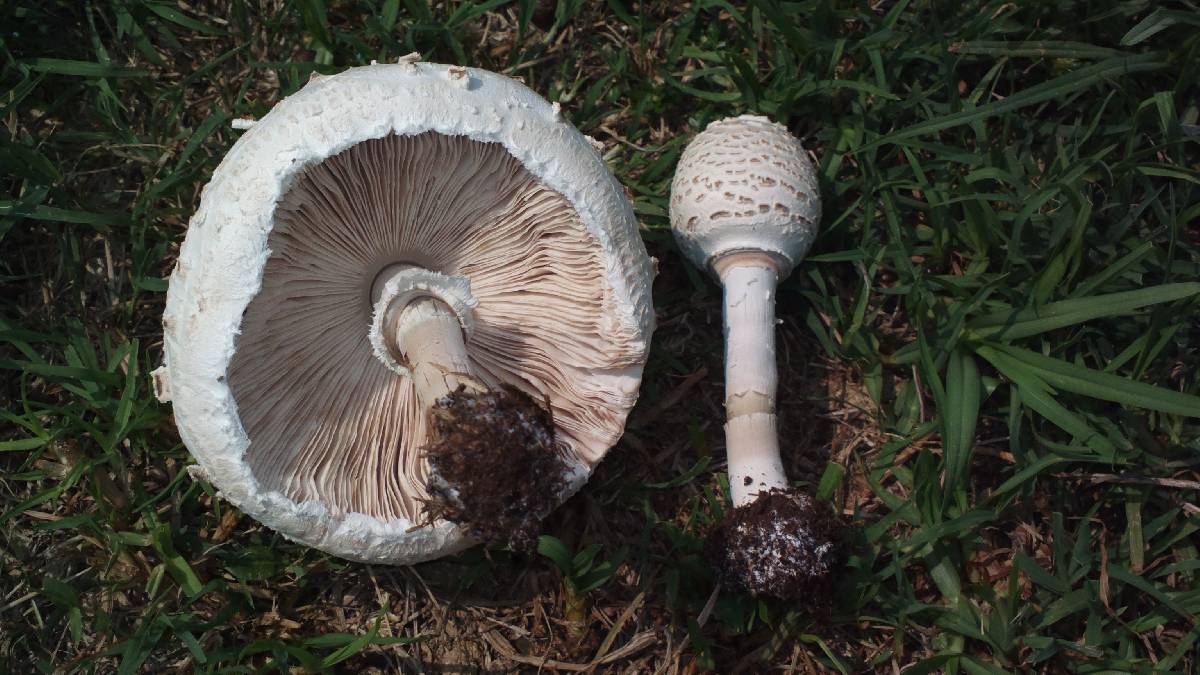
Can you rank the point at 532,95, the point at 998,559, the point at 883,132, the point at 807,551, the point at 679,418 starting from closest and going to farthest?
the point at 532,95 → the point at 807,551 → the point at 998,559 → the point at 679,418 → the point at 883,132

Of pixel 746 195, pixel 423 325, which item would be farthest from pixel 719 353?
pixel 423 325

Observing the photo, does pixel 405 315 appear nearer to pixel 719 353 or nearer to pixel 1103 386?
pixel 719 353

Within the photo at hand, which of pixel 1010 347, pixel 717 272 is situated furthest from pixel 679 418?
pixel 1010 347

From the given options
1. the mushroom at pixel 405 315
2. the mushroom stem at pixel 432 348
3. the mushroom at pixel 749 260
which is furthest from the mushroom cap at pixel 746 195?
the mushroom stem at pixel 432 348

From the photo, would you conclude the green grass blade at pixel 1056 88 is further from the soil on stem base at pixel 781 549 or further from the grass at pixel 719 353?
the soil on stem base at pixel 781 549

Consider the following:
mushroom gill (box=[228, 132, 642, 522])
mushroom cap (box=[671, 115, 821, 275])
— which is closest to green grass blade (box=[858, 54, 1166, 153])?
mushroom cap (box=[671, 115, 821, 275])

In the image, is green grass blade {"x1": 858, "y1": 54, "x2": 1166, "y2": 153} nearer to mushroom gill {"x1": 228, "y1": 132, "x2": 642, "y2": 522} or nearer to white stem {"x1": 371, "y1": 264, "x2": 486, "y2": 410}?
mushroom gill {"x1": 228, "y1": 132, "x2": 642, "y2": 522}

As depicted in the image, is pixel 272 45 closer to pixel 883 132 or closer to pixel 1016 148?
pixel 883 132

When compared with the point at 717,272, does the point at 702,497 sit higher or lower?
lower
